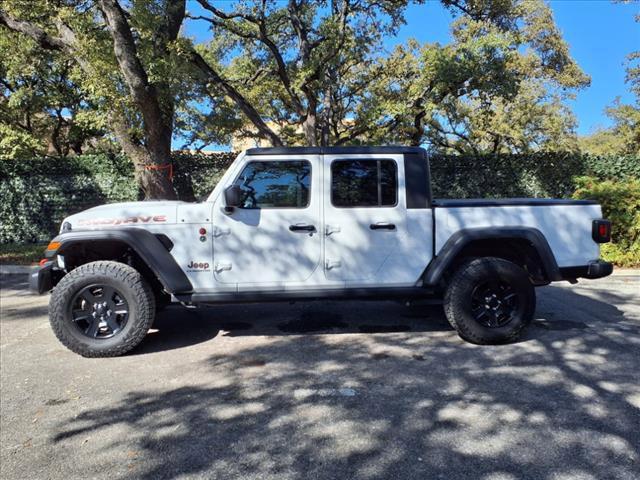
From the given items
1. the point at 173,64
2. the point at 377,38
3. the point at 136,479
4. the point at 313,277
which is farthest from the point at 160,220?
the point at 377,38

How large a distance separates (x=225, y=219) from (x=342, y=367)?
1735 mm

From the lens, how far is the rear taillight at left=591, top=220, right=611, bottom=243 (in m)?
4.66

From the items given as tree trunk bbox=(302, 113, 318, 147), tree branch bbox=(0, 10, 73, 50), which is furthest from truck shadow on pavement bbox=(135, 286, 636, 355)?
tree branch bbox=(0, 10, 73, 50)

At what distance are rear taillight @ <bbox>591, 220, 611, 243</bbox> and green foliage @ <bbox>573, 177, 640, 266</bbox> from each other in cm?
466

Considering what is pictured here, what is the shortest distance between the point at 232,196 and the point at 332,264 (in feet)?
3.75

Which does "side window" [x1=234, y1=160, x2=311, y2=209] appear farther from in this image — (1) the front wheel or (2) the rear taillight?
(2) the rear taillight

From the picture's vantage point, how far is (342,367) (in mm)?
4117

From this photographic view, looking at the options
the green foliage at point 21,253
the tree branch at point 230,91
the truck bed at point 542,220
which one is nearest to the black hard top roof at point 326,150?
the truck bed at point 542,220

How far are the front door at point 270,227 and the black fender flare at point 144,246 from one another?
41 centimetres

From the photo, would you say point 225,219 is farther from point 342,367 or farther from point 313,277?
point 342,367

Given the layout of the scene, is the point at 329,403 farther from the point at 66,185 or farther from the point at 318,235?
the point at 66,185

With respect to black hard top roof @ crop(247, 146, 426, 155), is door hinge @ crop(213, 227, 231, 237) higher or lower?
lower

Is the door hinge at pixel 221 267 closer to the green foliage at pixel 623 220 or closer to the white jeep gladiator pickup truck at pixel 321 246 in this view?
the white jeep gladiator pickup truck at pixel 321 246

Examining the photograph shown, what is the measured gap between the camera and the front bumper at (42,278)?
178 inches
